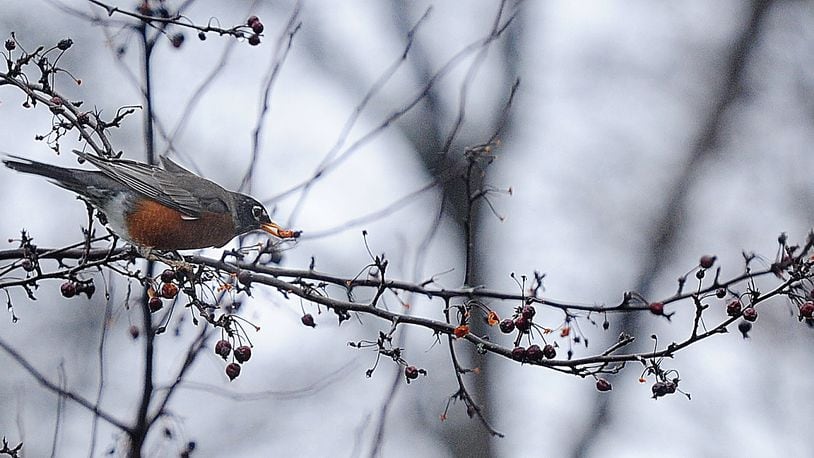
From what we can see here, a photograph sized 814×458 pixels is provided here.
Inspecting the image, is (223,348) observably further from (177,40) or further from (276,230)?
(177,40)

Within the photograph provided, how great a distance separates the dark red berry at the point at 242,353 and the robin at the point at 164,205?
1.69 feet

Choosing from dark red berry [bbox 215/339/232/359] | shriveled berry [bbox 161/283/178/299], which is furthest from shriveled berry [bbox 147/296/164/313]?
dark red berry [bbox 215/339/232/359]

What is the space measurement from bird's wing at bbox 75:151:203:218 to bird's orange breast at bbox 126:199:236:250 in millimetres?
35

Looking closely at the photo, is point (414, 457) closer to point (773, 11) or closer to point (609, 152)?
point (609, 152)

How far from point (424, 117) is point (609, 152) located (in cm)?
206

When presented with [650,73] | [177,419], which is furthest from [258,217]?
[650,73]

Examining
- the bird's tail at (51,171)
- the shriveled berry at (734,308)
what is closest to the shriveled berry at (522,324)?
the shriveled berry at (734,308)

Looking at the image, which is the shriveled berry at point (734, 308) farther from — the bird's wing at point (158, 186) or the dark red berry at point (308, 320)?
the bird's wing at point (158, 186)

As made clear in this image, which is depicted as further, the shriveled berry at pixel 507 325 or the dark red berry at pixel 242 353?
the dark red berry at pixel 242 353

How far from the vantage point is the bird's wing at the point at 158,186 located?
336 cm

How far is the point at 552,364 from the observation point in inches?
86.4

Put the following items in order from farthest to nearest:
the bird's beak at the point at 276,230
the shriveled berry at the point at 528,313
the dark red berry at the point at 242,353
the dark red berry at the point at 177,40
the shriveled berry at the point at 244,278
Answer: the dark red berry at the point at 177,40, the bird's beak at the point at 276,230, the dark red berry at the point at 242,353, the shriveled berry at the point at 244,278, the shriveled berry at the point at 528,313

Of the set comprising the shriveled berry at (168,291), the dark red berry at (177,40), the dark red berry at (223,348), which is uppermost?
the dark red berry at (177,40)

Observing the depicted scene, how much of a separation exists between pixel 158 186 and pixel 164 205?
0.39ft
